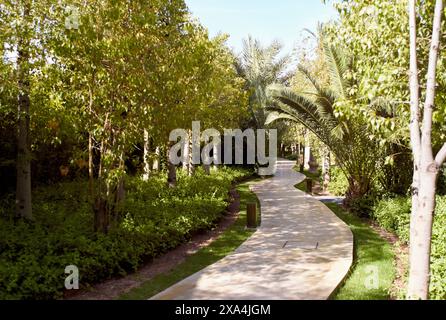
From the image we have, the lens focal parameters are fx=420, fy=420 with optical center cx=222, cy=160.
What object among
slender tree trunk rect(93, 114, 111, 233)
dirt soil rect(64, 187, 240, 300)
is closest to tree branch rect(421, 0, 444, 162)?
dirt soil rect(64, 187, 240, 300)

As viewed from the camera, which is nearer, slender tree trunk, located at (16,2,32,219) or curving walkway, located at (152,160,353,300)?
curving walkway, located at (152,160,353,300)

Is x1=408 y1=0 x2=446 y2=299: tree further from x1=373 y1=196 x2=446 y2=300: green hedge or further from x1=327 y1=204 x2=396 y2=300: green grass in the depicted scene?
x1=327 y1=204 x2=396 y2=300: green grass

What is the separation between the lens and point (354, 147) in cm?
1495

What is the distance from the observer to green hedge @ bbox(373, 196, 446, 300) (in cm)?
646

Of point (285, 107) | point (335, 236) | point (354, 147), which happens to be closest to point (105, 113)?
point (335, 236)

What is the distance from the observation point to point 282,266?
8.26 metres

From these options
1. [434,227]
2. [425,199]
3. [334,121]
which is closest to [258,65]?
[334,121]

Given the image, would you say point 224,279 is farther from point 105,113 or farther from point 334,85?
point 334,85

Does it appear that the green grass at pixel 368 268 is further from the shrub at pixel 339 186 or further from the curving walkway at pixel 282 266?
the shrub at pixel 339 186

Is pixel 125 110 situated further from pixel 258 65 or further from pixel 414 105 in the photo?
pixel 258 65

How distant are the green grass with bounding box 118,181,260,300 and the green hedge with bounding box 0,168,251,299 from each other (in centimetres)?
72

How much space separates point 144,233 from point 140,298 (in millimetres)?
A: 2697

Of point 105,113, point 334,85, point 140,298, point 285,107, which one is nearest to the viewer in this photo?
point 140,298

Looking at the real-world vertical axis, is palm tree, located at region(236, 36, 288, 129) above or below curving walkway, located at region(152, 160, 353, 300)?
above
